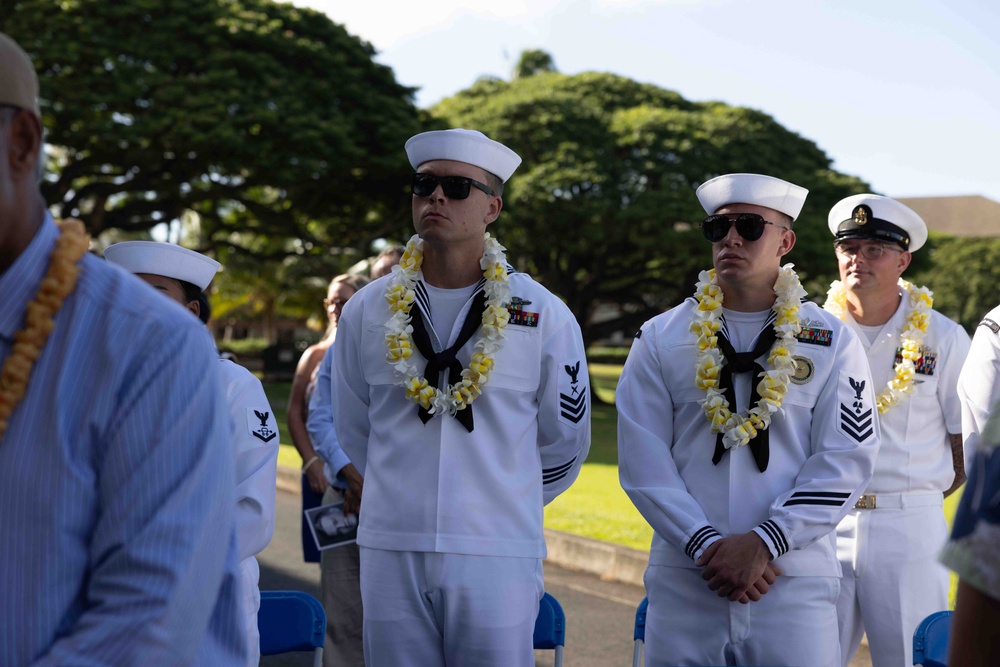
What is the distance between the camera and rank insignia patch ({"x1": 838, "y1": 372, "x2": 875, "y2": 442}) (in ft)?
11.3

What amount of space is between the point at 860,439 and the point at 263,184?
20.3 metres

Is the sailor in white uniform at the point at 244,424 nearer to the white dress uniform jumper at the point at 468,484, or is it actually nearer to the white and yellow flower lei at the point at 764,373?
the white dress uniform jumper at the point at 468,484

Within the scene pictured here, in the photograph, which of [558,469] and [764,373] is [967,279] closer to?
[764,373]

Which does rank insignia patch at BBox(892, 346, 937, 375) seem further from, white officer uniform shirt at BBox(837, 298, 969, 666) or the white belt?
the white belt

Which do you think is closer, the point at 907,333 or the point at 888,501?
the point at 888,501

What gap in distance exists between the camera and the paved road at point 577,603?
602cm

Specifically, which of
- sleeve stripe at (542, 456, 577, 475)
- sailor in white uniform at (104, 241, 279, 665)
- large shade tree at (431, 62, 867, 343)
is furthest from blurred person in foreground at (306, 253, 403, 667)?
large shade tree at (431, 62, 867, 343)

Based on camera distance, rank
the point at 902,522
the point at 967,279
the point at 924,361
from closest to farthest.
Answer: the point at 902,522
the point at 924,361
the point at 967,279

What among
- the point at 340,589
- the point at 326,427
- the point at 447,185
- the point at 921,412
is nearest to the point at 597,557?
the point at 340,589

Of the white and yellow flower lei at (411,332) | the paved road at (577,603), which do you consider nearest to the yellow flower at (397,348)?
the white and yellow flower lei at (411,332)

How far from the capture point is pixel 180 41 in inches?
804

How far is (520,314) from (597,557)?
16.9ft

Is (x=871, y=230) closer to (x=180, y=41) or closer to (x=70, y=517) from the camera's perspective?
(x=70, y=517)

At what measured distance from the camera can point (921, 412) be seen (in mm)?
4414
